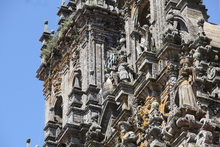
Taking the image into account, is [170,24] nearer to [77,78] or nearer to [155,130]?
[155,130]

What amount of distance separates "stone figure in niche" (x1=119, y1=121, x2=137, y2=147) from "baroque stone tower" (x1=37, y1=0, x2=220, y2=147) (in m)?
0.03

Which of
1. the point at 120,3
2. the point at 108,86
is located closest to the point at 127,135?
the point at 108,86

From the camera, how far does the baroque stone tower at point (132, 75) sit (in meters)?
28.0

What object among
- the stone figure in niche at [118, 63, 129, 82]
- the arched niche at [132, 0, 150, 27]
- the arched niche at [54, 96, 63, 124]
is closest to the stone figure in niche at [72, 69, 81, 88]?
the arched niche at [54, 96, 63, 124]

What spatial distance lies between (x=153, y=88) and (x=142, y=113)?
907 millimetres

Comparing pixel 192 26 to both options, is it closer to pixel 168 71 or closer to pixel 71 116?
pixel 168 71

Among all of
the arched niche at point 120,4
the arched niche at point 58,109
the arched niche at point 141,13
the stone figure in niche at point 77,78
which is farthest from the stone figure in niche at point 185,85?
the arched niche at point 58,109

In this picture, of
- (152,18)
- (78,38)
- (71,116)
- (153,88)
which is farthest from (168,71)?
(78,38)

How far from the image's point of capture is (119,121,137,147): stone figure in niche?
30.5 meters

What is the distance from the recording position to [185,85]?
2819 centimetres

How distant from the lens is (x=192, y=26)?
3164 cm

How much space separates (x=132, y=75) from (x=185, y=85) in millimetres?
6646

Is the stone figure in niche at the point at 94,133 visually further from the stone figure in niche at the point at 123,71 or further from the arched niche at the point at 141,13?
the arched niche at the point at 141,13

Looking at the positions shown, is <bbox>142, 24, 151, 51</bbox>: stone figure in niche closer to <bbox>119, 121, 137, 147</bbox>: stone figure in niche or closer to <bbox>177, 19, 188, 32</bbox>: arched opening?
<bbox>177, 19, 188, 32</bbox>: arched opening
